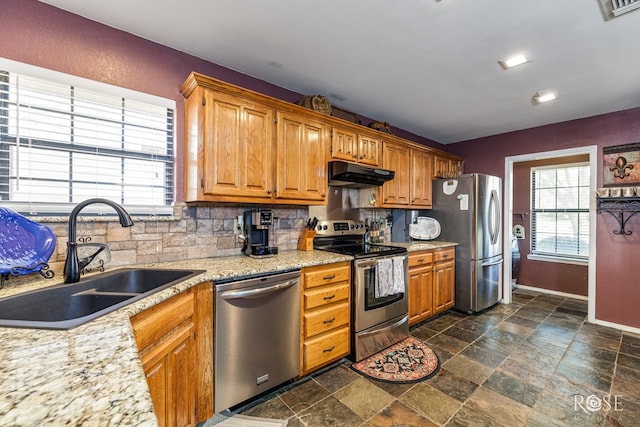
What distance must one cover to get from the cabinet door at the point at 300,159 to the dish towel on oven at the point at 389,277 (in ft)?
2.84

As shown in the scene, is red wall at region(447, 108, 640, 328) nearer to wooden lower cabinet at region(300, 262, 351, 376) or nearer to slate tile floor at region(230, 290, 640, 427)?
slate tile floor at region(230, 290, 640, 427)

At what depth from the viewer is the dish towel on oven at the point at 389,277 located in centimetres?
254

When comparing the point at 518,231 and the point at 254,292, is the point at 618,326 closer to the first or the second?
the point at 518,231

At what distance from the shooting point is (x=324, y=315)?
7.32ft

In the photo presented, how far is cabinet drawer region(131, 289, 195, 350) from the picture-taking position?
1189 millimetres

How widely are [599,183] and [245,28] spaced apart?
434 centimetres

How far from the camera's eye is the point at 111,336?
0.82 meters

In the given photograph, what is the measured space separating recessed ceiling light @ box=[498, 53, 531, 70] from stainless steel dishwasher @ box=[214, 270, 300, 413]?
8.03 feet

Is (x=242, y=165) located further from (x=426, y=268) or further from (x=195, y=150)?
(x=426, y=268)

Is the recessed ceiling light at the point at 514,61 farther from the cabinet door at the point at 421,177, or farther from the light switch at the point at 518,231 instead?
the light switch at the point at 518,231

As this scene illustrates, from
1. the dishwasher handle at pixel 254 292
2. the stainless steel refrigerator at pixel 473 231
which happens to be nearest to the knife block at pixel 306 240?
the dishwasher handle at pixel 254 292

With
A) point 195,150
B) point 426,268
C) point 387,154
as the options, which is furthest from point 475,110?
point 195,150

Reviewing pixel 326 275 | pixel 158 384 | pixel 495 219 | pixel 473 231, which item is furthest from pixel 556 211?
pixel 158 384

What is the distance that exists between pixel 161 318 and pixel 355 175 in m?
2.05
